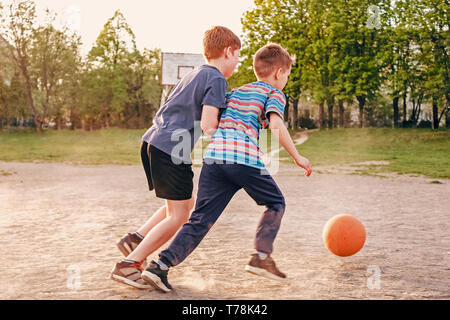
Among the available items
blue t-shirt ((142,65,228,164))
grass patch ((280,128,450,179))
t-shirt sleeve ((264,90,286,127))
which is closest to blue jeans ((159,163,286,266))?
blue t-shirt ((142,65,228,164))

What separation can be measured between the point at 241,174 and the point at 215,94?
21.2 inches

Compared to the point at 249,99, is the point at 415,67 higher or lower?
higher

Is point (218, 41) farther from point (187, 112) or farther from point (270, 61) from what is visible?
point (187, 112)

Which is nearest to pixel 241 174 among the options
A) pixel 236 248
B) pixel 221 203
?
pixel 221 203

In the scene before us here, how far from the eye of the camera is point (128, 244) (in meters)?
4.02

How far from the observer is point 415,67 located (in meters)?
33.0

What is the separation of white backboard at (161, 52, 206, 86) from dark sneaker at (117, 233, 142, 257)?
2753 cm

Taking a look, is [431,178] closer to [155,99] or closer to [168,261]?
[168,261]

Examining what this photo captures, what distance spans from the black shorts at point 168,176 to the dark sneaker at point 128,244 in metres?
0.61

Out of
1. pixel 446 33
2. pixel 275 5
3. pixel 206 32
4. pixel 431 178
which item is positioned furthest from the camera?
pixel 275 5

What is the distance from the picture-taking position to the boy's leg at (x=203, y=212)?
3.48m

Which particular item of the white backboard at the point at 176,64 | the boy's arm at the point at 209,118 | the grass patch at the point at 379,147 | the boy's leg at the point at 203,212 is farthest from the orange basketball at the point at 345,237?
the white backboard at the point at 176,64
